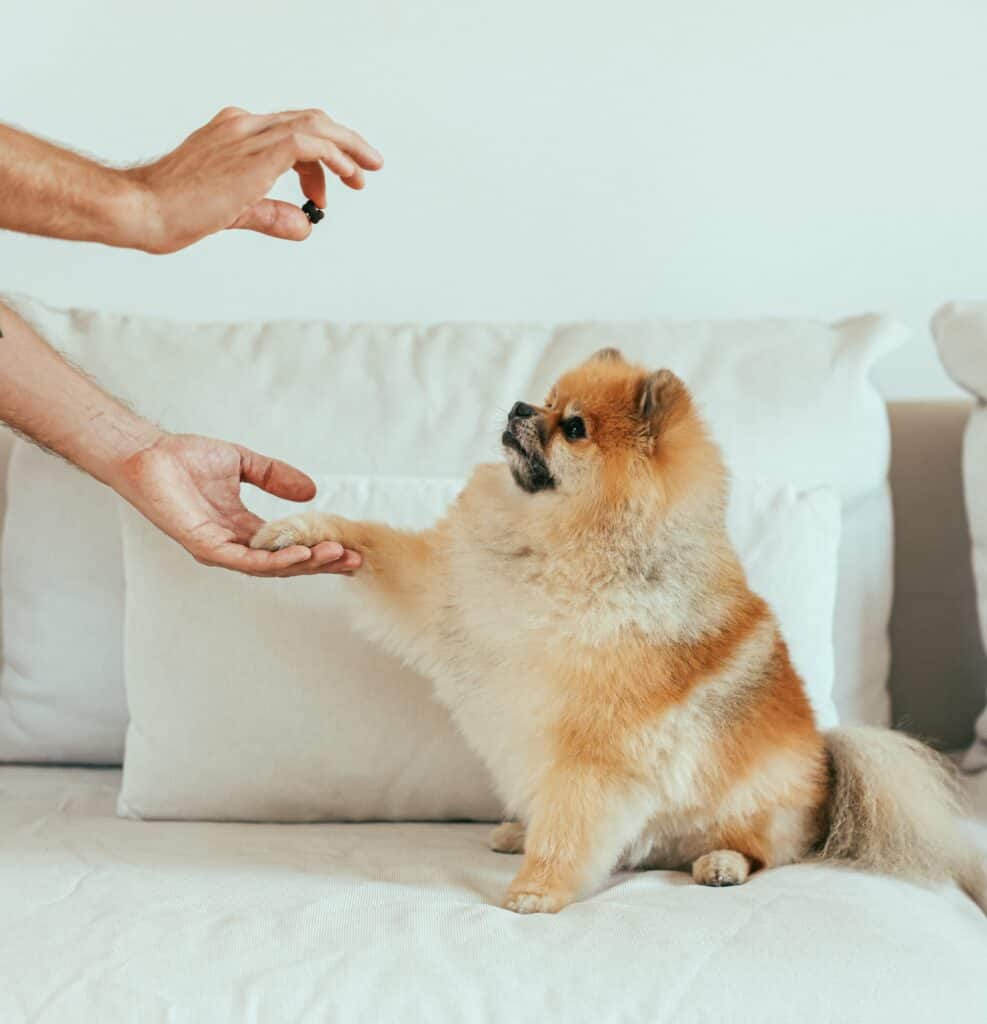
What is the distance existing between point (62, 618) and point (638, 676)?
830mm

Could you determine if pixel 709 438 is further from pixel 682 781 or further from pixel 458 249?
pixel 458 249

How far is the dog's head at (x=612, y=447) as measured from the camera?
1409mm

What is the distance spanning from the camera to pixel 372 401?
1.83m

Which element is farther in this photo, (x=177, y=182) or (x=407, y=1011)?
(x=177, y=182)

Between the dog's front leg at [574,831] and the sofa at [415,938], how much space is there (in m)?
0.03

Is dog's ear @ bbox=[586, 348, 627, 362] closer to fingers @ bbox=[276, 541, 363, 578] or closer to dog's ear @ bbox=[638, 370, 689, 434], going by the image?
dog's ear @ bbox=[638, 370, 689, 434]

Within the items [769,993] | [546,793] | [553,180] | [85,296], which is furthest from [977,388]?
[85,296]

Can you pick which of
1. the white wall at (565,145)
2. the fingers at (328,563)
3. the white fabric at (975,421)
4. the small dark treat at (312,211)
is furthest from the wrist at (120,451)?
the white fabric at (975,421)

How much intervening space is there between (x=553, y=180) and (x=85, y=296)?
82 cm

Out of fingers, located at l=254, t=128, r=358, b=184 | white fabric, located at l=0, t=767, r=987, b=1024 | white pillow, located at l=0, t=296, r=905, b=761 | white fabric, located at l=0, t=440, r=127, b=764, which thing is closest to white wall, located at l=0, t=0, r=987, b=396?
white pillow, located at l=0, t=296, r=905, b=761

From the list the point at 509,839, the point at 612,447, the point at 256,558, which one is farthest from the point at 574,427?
the point at 509,839

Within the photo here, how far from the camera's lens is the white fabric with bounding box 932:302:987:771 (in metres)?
1.81

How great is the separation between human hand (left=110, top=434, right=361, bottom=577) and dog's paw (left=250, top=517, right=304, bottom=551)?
2 cm

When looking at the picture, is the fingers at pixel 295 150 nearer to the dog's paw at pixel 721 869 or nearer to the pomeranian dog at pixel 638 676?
the pomeranian dog at pixel 638 676
